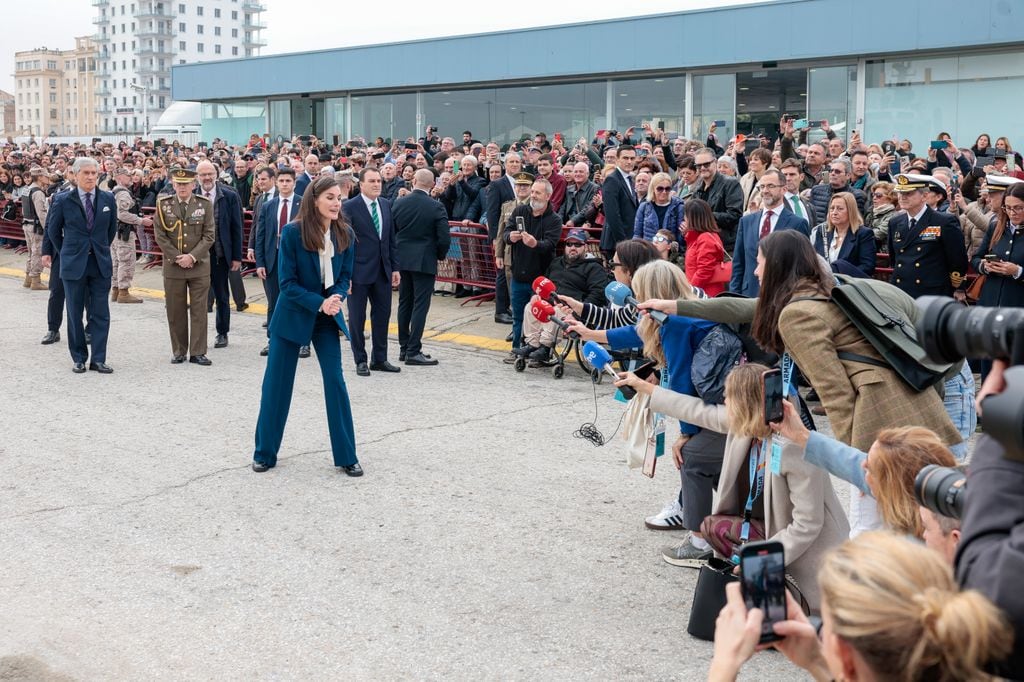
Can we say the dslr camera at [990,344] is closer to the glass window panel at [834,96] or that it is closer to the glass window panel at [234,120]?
the glass window panel at [834,96]

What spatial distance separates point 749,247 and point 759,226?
20cm

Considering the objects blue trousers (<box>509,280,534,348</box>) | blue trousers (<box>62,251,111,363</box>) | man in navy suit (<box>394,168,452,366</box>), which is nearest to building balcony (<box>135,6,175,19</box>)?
blue trousers (<box>62,251,111,363</box>)

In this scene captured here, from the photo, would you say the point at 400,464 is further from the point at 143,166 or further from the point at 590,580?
the point at 143,166

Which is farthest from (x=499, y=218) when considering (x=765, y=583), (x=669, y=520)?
(x=765, y=583)

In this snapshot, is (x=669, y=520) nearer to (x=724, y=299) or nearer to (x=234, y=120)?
(x=724, y=299)

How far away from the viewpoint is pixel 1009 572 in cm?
210

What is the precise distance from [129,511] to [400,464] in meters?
1.84

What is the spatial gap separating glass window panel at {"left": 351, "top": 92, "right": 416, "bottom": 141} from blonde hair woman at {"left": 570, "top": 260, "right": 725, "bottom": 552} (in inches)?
1088

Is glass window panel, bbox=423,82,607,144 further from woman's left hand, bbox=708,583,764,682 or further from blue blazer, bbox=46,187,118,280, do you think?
woman's left hand, bbox=708,583,764,682

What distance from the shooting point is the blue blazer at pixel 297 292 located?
737 centimetres

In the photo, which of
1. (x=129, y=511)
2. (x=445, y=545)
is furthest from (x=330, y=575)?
(x=129, y=511)

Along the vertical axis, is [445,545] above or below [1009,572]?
below

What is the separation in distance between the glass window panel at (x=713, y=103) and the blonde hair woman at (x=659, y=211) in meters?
14.3

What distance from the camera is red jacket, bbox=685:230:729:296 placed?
9953mm
